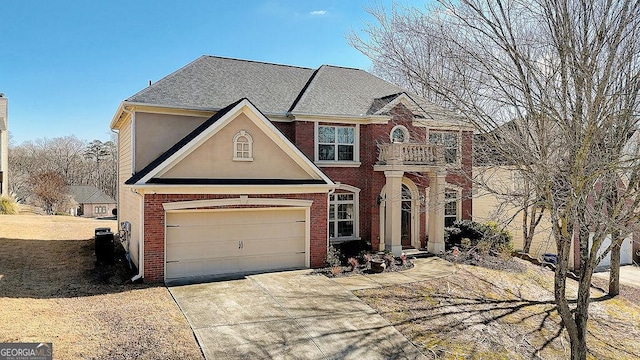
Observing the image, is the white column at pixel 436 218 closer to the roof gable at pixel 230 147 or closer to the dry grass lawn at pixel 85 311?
the roof gable at pixel 230 147

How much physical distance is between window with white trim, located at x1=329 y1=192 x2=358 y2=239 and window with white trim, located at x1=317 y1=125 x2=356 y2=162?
1.56 metres

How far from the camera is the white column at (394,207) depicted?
15.4m

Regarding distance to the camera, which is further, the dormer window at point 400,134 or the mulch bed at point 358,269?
the dormer window at point 400,134

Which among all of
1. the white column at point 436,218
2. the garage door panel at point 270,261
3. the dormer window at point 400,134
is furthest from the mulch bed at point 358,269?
the dormer window at point 400,134

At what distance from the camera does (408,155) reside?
1580 centimetres

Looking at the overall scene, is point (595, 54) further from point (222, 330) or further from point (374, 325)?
point (222, 330)

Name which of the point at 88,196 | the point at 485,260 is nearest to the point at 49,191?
the point at 88,196

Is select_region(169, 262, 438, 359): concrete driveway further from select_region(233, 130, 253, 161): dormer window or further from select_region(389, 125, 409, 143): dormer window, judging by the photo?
select_region(389, 125, 409, 143): dormer window

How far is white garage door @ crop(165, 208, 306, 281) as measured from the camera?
1175 cm

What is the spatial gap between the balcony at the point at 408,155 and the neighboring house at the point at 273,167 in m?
0.05

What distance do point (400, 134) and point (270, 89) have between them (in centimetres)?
587

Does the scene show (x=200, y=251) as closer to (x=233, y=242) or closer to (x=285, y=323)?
(x=233, y=242)

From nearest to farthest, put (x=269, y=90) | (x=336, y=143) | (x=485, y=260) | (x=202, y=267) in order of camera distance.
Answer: (x=202, y=267), (x=485, y=260), (x=336, y=143), (x=269, y=90)

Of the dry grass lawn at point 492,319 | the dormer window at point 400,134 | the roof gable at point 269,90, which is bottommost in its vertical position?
the dry grass lawn at point 492,319
